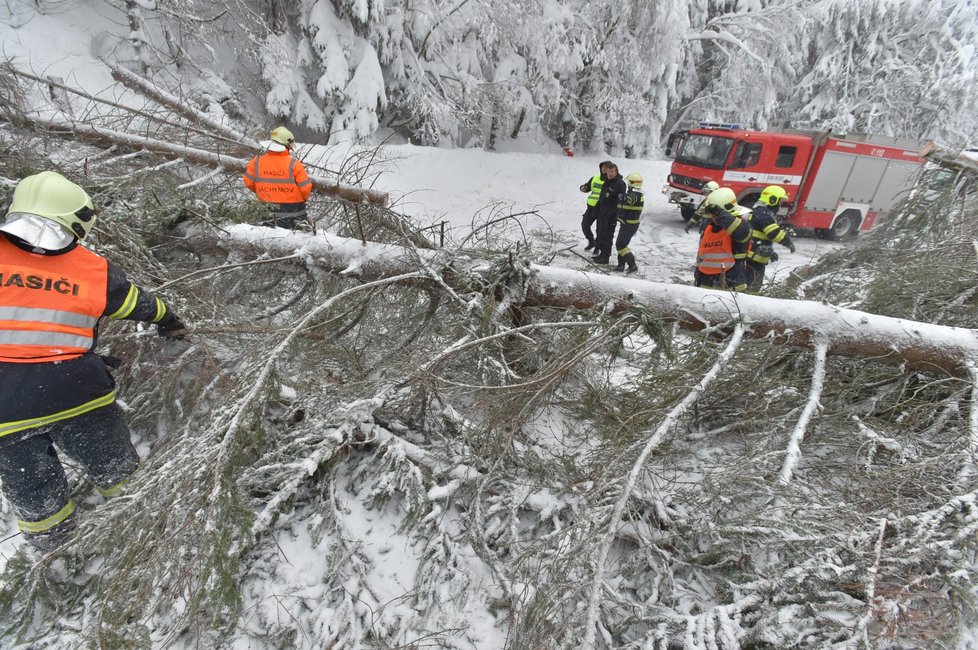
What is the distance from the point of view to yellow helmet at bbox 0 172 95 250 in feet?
6.08

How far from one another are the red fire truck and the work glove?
9598 mm

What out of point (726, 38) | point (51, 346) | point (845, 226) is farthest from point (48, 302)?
point (726, 38)

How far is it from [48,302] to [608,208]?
6.23m

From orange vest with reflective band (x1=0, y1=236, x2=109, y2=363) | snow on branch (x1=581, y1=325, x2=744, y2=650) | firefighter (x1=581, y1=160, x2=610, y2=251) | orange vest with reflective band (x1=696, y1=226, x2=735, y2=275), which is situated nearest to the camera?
snow on branch (x1=581, y1=325, x2=744, y2=650)

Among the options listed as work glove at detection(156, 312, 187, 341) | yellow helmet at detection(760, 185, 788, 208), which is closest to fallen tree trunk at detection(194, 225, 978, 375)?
work glove at detection(156, 312, 187, 341)

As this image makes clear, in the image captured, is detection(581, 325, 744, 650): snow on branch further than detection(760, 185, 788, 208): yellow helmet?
No

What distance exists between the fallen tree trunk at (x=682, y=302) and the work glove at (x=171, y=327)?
746 millimetres

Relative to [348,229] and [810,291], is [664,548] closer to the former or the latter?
[810,291]

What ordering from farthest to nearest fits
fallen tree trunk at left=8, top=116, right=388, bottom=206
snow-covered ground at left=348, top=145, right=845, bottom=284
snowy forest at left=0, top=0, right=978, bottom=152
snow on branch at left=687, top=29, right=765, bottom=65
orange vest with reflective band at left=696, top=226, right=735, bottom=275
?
snow on branch at left=687, top=29, right=765, bottom=65 → snowy forest at left=0, top=0, right=978, bottom=152 → snow-covered ground at left=348, top=145, right=845, bottom=284 → orange vest with reflective band at left=696, top=226, right=735, bottom=275 → fallen tree trunk at left=8, top=116, right=388, bottom=206

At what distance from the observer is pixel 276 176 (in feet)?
13.9

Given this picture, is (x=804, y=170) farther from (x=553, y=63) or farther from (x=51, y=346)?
(x=51, y=346)

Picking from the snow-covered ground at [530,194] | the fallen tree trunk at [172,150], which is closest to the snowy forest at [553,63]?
the snow-covered ground at [530,194]

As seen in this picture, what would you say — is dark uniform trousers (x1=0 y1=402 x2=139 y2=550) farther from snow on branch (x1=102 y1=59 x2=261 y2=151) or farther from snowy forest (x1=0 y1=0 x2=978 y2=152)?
snowy forest (x1=0 y1=0 x2=978 y2=152)

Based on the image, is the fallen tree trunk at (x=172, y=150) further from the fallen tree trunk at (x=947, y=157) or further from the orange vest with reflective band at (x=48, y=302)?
the fallen tree trunk at (x=947, y=157)
